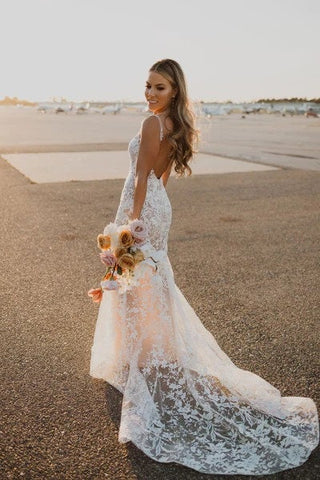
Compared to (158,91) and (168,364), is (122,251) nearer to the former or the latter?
(168,364)

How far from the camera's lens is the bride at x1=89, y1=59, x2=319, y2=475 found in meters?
2.78

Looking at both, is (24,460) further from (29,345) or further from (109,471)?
(29,345)

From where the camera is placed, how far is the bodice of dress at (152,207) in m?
3.17

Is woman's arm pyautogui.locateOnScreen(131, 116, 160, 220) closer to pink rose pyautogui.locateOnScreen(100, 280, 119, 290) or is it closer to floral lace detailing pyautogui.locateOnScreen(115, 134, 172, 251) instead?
floral lace detailing pyautogui.locateOnScreen(115, 134, 172, 251)

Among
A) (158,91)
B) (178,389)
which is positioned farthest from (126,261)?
(158,91)

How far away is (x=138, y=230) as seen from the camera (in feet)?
9.73

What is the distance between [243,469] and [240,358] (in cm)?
119

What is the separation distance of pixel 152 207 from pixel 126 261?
46 cm

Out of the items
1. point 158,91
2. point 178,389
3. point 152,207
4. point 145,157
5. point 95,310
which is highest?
point 158,91

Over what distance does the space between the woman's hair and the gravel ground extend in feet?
5.50

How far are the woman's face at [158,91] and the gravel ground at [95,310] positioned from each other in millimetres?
1911

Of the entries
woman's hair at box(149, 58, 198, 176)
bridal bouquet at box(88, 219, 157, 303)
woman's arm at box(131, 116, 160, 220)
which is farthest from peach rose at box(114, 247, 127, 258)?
woman's hair at box(149, 58, 198, 176)

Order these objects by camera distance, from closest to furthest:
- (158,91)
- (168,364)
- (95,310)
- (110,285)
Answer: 1. (110,285)
2. (158,91)
3. (168,364)
4. (95,310)

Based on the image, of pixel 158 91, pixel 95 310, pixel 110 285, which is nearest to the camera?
pixel 110 285
